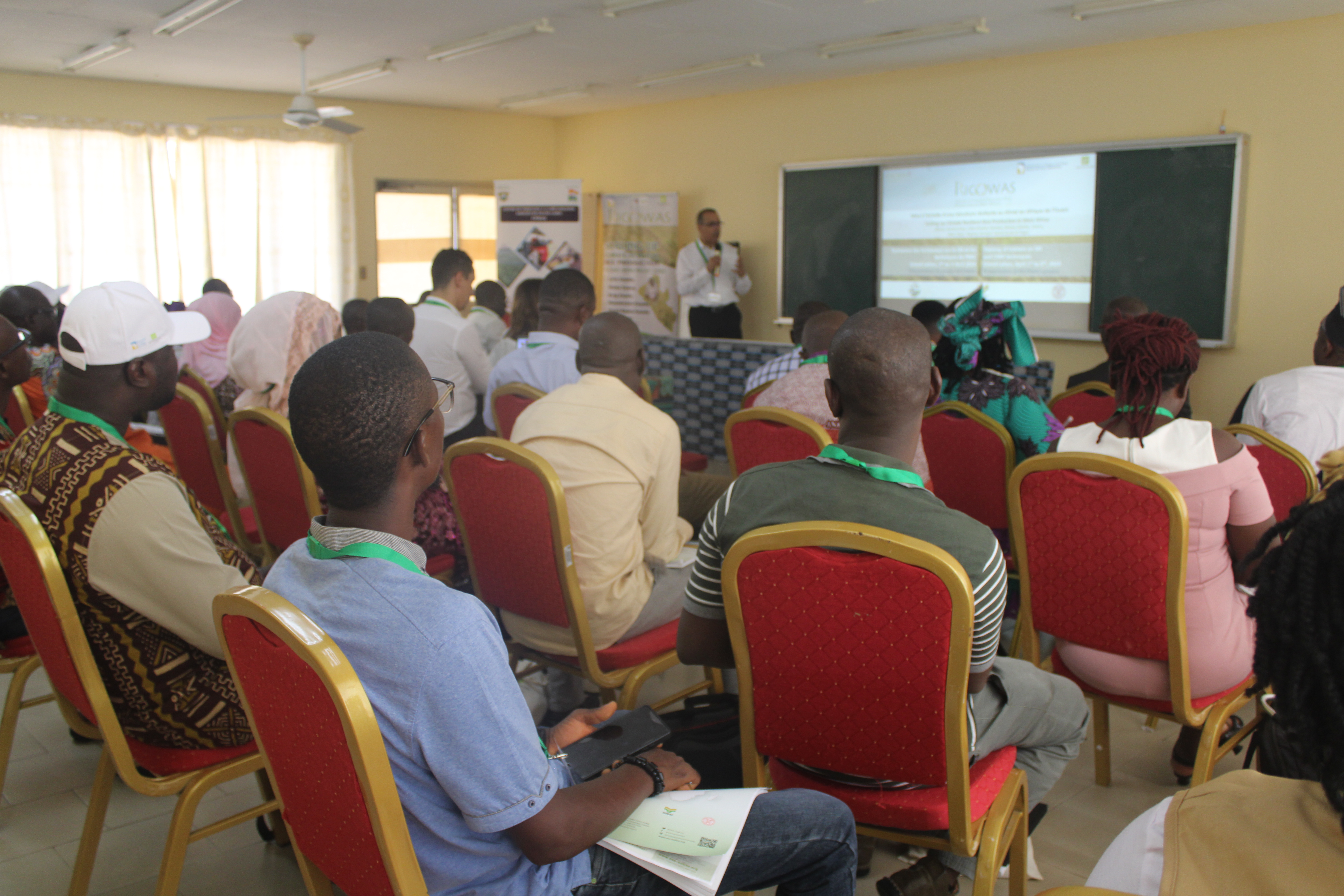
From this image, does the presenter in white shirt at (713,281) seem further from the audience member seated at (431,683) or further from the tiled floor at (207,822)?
the audience member seated at (431,683)

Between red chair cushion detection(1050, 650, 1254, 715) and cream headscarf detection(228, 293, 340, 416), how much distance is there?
8.20 ft

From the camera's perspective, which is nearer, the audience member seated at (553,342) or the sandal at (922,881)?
the sandal at (922,881)

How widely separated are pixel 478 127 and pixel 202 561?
9.16 m

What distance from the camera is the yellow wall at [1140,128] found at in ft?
18.0

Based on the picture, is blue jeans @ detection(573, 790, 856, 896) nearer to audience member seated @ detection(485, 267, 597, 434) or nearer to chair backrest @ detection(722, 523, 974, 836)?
chair backrest @ detection(722, 523, 974, 836)

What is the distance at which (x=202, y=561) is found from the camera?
1.54 m

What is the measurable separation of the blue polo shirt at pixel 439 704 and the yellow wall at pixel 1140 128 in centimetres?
609

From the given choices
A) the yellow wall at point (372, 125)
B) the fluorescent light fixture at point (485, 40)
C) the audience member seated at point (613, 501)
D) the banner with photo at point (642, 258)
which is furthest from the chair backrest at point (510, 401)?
the yellow wall at point (372, 125)

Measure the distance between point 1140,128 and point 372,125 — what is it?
6833 millimetres

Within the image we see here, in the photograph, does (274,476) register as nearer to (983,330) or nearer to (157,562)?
(157,562)

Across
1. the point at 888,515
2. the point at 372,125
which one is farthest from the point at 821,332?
the point at 372,125

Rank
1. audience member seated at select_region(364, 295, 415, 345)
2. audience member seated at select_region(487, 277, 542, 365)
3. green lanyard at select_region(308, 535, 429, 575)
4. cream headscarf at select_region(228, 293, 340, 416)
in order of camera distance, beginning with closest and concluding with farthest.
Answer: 1. green lanyard at select_region(308, 535, 429, 575)
2. cream headscarf at select_region(228, 293, 340, 416)
3. audience member seated at select_region(364, 295, 415, 345)
4. audience member seated at select_region(487, 277, 542, 365)

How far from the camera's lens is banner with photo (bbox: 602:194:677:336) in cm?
901

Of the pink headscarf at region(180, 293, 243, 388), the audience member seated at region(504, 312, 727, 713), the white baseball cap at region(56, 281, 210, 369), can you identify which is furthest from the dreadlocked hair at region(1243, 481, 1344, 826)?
the pink headscarf at region(180, 293, 243, 388)
